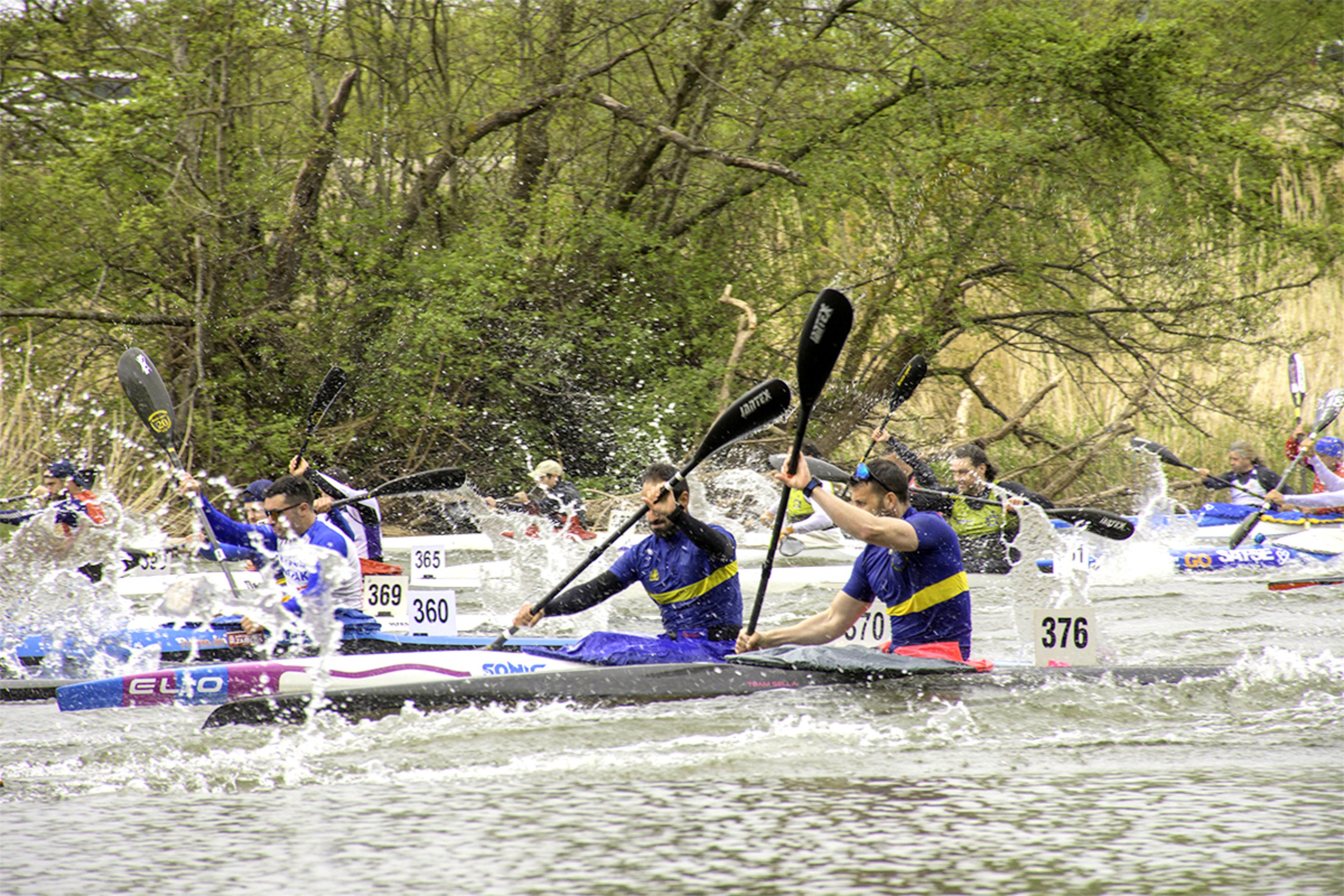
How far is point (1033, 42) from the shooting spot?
13953mm

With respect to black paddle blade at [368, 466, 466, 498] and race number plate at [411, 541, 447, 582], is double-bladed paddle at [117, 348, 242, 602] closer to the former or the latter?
race number plate at [411, 541, 447, 582]

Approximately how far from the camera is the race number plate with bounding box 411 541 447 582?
891cm

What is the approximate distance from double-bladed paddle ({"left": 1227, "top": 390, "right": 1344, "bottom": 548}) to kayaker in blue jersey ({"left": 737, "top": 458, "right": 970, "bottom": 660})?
254 inches

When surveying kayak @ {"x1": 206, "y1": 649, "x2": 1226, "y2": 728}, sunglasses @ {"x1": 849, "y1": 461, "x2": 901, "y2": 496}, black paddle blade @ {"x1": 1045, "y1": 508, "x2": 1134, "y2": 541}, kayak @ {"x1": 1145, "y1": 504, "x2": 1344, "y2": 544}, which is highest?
kayak @ {"x1": 1145, "y1": 504, "x2": 1344, "y2": 544}

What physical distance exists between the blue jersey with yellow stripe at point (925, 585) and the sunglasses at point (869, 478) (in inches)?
5.9

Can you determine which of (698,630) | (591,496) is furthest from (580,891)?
(591,496)

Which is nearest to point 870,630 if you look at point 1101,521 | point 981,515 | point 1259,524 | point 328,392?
point 1101,521

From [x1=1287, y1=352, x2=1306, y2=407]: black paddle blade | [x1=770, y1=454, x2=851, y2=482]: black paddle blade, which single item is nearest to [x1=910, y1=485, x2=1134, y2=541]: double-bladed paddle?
[x1=770, y1=454, x2=851, y2=482]: black paddle blade

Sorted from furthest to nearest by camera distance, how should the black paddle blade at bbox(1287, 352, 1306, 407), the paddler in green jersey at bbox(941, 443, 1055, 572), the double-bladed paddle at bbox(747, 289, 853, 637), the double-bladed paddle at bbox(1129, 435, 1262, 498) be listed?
1. the black paddle blade at bbox(1287, 352, 1306, 407)
2. the double-bladed paddle at bbox(1129, 435, 1262, 498)
3. the paddler in green jersey at bbox(941, 443, 1055, 572)
4. the double-bladed paddle at bbox(747, 289, 853, 637)

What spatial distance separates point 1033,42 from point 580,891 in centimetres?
1279

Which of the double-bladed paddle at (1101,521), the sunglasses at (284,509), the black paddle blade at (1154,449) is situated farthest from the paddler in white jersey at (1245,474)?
the sunglasses at (284,509)

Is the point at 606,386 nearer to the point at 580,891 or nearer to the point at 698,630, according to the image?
the point at 698,630

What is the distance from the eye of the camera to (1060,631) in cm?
551

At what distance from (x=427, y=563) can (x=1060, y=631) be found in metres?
4.81
